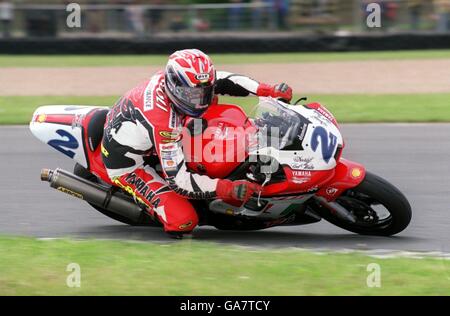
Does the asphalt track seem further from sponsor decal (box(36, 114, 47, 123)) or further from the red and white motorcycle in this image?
sponsor decal (box(36, 114, 47, 123))

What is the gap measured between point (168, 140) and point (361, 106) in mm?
7286

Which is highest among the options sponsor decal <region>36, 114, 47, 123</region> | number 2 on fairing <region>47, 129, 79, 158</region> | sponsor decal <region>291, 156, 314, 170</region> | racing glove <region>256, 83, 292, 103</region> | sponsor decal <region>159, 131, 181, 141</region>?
racing glove <region>256, 83, 292, 103</region>

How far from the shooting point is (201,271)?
4.93 metres

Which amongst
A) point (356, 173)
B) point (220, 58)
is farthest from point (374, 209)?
point (220, 58)

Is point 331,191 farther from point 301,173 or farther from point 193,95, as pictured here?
point 193,95

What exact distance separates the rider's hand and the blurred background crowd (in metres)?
15.2

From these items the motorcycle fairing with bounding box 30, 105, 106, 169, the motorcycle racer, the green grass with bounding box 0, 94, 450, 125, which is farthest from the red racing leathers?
the green grass with bounding box 0, 94, 450, 125

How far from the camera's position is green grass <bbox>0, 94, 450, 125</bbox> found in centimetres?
1150

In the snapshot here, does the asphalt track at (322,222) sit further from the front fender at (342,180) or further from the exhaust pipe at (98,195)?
the front fender at (342,180)

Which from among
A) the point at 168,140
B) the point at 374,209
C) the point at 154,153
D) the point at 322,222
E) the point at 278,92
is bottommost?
the point at 322,222

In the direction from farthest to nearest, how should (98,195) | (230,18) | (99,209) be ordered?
(230,18) < (99,209) < (98,195)

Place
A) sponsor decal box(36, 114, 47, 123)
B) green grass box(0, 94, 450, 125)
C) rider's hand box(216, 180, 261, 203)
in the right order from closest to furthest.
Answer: rider's hand box(216, 180, 261, 203) < sponsor decal box(36, 114, 47, 123) < green grass box(0, 94, 450, 125)

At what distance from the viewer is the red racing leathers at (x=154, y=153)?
583 centimetres

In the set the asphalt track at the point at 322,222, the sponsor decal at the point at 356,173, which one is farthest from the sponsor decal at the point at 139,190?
the sponsor decal at the point at 356,173
